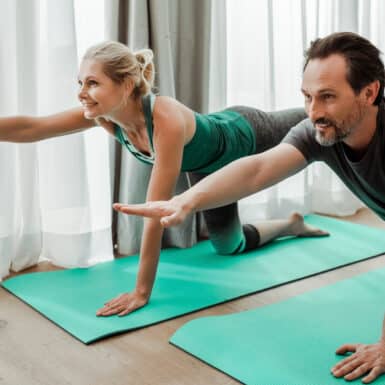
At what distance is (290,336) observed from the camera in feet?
6.64

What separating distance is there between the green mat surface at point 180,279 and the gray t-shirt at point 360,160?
770 mm

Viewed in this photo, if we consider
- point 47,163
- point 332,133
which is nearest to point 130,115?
point 47,163

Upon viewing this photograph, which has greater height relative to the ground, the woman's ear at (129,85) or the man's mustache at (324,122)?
the woman's ear at (129,85)

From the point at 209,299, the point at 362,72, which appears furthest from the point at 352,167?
the point at 209,299

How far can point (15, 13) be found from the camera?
257 centimetres

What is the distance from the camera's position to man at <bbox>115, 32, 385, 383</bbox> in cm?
162

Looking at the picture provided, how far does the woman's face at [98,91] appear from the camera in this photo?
2184 millimetres

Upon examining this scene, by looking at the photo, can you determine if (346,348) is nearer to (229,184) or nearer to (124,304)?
(229,184)

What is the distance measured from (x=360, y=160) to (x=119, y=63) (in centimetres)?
93

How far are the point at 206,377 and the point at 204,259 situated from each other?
114 centimetres

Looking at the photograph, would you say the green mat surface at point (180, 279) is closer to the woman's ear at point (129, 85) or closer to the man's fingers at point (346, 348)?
the man's fingers at point (346, 348)

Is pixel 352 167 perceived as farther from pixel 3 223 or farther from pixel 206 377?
pixel 3 223

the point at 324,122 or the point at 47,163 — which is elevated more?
the point at 324,122

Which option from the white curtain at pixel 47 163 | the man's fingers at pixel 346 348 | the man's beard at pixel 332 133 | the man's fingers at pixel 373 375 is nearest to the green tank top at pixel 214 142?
the white curtain at pixel 47 163
